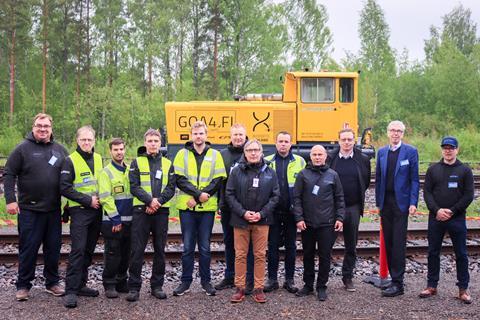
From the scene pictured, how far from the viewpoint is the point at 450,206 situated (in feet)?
17.6

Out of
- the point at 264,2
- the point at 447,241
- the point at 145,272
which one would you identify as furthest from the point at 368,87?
the point at 145,272

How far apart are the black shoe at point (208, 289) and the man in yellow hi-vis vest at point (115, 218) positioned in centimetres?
84

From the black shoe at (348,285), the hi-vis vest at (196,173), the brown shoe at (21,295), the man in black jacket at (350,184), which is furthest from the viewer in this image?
the man in black jacket at (350,184)

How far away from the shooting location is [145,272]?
625 centimetres

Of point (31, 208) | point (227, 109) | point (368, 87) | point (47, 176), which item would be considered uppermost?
point (368, 87)

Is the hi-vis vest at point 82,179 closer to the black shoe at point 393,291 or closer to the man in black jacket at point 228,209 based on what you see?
the man in black jacket at point 228,209

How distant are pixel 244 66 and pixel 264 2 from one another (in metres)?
3.81

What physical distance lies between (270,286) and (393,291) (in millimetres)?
1325

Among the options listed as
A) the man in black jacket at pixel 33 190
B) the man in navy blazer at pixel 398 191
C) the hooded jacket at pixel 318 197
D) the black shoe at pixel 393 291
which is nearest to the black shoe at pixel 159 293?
the man in black jacket at pixel 33 190

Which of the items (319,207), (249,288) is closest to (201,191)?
(249,288)

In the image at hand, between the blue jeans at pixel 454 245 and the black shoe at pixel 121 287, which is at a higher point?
the blue jeans at pixel 454 245

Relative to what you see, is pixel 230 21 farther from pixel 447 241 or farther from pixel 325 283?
pixel 325 283

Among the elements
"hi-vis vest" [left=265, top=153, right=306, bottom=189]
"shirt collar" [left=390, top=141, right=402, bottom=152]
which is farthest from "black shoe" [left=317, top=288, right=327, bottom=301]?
"shirt collar" [left=390, top=141, right=402, bottom=152]

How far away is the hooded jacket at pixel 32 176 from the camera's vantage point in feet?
16.8
